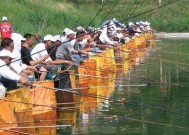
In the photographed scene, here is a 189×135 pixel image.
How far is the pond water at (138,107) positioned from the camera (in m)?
10.4

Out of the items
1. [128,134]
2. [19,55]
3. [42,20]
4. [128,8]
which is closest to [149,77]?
[19,55]

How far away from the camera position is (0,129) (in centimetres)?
855

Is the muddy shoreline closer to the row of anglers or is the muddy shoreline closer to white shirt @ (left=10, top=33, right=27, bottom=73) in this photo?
the row of anglers

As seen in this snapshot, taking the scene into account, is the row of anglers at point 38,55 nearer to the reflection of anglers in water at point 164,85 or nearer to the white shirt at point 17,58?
the white shirt at point 17,58

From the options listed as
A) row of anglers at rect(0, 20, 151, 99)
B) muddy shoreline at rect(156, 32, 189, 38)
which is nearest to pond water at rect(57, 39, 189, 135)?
row of anglers at rect(0, 20, 151, 99)

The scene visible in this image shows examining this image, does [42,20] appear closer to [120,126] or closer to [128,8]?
[120,126]

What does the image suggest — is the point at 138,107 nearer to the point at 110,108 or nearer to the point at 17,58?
the point at 110,108

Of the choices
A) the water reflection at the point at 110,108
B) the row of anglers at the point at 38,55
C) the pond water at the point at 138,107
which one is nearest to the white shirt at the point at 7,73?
the row of anglers at the point at 38,55

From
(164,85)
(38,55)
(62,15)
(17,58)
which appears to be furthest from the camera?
(62,15)

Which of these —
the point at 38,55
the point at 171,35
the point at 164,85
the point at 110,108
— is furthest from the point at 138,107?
the point at 171,35

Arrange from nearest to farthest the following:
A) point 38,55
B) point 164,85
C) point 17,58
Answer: point 17,58
point 38,55
point 164,85

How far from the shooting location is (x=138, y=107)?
1235 cm

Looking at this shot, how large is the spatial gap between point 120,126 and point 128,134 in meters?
0.55

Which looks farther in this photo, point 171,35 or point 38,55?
point 171,35
